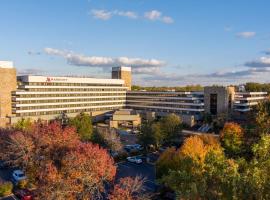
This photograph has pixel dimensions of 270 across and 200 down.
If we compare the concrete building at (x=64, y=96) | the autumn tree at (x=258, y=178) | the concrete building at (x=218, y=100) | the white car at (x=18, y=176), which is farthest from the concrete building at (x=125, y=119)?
the autumn tree at (x=258, y=178)

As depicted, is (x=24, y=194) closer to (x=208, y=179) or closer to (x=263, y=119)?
(x=208, y=179)

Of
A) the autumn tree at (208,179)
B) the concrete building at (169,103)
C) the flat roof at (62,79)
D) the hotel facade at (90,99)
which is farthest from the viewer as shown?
the concrete building at (169,103)

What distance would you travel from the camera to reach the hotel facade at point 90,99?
83062mm

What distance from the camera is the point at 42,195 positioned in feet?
89.8

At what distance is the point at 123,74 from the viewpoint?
385 feet

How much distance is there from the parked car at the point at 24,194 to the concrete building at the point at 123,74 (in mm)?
82138

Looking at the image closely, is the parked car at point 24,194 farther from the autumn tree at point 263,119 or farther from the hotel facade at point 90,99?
the hotel facade at point 90,99

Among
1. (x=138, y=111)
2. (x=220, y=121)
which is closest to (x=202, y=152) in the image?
(x=220, y=121)

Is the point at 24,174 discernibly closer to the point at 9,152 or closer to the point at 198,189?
the point at 9,152

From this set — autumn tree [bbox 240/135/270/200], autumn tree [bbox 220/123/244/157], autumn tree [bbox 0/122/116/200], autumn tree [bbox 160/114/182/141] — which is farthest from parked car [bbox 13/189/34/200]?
autumn tree [bbox 160/114/182/141]

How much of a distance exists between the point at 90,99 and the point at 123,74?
832 inches

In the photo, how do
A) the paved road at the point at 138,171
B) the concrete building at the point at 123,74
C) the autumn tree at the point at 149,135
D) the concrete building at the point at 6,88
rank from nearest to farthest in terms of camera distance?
the paved road at the point at 138,171, the autumn tree at the point at 149,135, the concrete building at the point at 6,88, the concrete building at the point at 123,74

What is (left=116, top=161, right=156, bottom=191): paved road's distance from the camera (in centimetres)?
4209

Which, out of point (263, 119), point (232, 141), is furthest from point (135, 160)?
point (263, 119)
